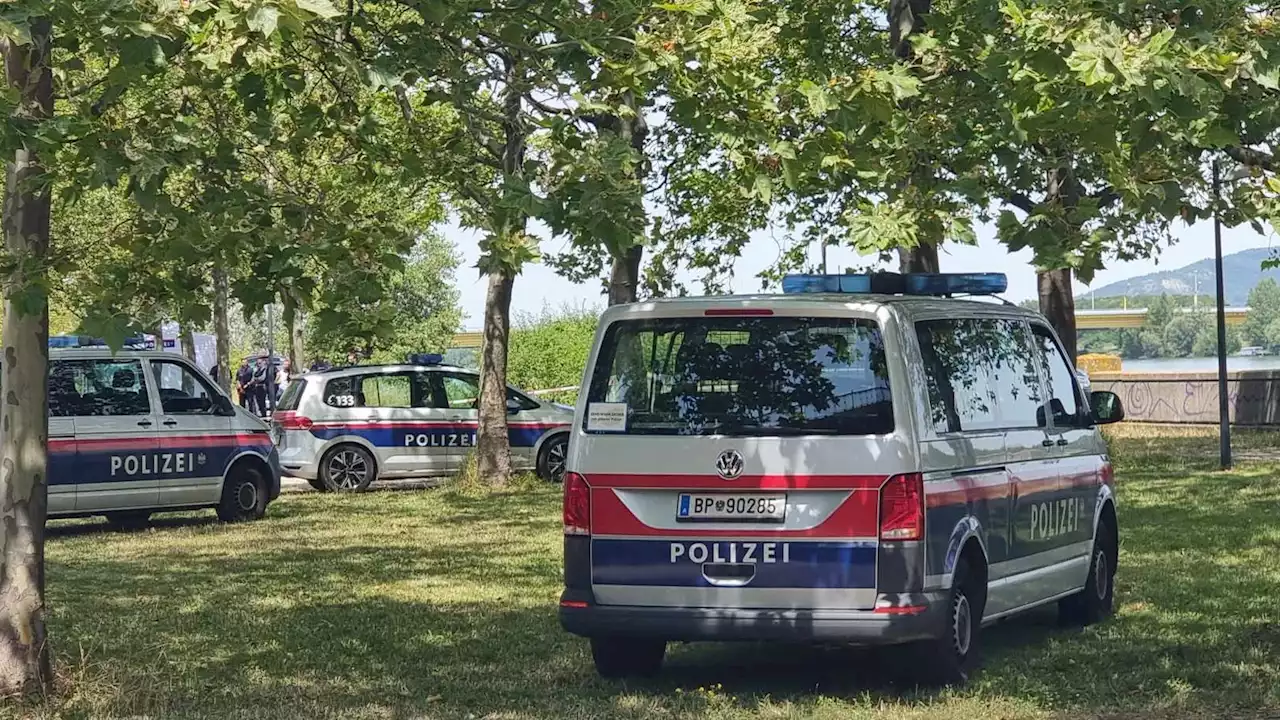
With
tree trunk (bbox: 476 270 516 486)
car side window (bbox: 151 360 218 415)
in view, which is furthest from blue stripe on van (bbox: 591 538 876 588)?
tree trunk (bbox: 476 270 516 486)

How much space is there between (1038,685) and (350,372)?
16.0 meters

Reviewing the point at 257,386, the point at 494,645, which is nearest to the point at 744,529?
the point at 494,645

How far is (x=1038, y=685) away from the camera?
8.68 metres

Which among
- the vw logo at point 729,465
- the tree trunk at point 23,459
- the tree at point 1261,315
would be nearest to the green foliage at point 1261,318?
the tree at point 1261,315

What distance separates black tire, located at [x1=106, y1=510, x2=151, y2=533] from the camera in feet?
61.2

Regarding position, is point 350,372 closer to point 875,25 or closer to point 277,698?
point 875,25

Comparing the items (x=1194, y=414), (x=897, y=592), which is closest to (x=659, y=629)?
(x=897, y=592)

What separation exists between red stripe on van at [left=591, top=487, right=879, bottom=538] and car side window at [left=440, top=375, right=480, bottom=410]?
627 inches

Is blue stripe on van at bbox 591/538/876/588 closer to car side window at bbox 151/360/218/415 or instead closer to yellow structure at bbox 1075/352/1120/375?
car side window at bbox 151/360/218/415

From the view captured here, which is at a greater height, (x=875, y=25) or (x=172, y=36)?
(x=875, y=25)

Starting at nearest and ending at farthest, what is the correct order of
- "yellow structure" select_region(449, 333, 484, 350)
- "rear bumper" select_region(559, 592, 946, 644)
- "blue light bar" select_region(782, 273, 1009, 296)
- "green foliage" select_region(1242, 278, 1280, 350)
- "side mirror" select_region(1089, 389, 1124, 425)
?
"rear bumper" select_region(559, 592, 946, 644), "blue light bar" select_region(782, 273, 1009, 296), "side mirror" select_region(1089, 389, 1124, 425), "yellow structure" select_region(449, 333, 484, 350), "green foliage" select_region(1242, 278, 1280, 350)

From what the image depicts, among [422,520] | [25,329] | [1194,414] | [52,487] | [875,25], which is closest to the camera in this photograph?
[25,329]

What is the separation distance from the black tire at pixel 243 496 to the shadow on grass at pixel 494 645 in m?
2.36

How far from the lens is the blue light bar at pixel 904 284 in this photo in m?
9.54
